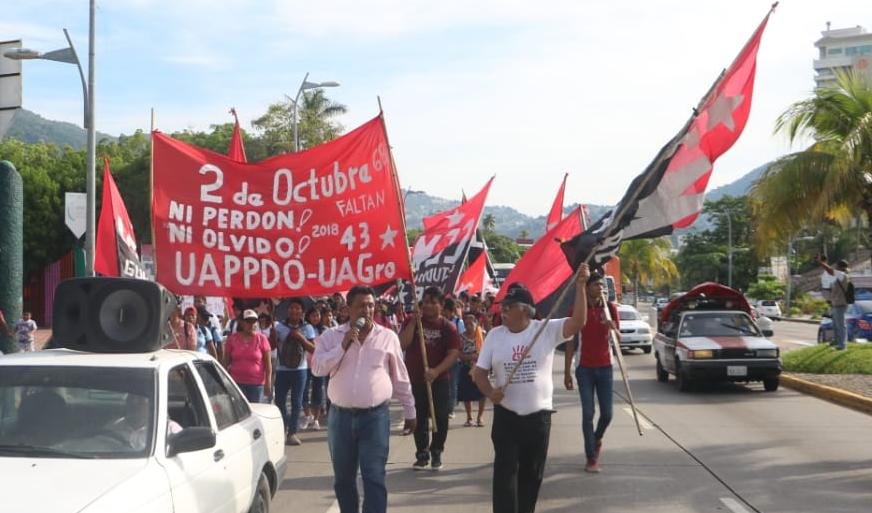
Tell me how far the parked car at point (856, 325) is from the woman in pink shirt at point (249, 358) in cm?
2228

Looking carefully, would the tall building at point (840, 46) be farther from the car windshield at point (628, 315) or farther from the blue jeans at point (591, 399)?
the blue jeans at point (591, 399)

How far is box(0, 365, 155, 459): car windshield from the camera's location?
5.26 metres

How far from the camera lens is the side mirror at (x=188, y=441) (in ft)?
17.3

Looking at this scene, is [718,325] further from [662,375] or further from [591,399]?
[591,399]

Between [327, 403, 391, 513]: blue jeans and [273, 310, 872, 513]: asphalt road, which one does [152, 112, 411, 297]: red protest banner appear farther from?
[327, 403, 391, 513]: blue jeans

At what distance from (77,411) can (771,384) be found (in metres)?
14.6

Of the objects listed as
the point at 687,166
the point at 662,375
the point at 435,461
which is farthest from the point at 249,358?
the point at 662,375

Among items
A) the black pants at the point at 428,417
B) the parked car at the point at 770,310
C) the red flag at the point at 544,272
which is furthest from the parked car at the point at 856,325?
the parked car at the point at 770,310

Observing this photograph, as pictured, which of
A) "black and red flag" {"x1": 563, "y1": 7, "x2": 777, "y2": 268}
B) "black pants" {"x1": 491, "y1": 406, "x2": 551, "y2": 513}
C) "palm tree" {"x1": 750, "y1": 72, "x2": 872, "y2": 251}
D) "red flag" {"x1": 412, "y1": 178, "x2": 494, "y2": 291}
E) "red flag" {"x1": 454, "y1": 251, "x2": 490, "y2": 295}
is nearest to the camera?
"black pants" {"x1": 491, "y1": 406, "x2": 551, "y2": 513}

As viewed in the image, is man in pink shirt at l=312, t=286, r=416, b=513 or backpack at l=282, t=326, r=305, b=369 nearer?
man in pink shirt at l=312, t=286, r=416, b=513

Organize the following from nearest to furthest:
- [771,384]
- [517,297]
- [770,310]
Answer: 1. [517,297]
2. [771,384]
3. [770,310]

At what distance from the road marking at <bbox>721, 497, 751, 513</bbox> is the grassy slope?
1135cm

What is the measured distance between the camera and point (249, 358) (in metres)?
10.7

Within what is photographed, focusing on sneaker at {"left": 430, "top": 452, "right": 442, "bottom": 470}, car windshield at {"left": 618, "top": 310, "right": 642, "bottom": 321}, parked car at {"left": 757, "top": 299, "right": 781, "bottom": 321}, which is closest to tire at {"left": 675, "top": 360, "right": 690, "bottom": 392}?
sneaker at {"left": 430, "top": 452, "right": 442, "bottom": 470}
